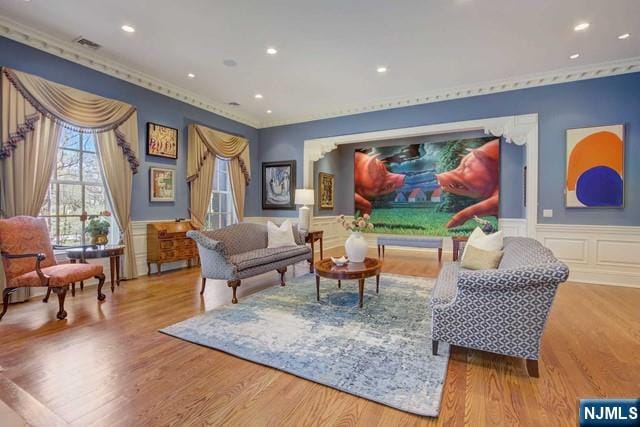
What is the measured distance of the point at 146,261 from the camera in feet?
16.5

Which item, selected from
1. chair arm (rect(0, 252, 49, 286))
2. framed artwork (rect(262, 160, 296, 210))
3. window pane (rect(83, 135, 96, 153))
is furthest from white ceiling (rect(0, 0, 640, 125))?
chair arm (rect(0, 252, 49, 286))

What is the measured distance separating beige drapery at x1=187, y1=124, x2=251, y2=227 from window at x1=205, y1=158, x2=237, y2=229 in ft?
0.48

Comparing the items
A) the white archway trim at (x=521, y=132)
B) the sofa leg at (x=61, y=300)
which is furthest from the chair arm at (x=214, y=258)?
the white archway trim at (x=521, y=132)

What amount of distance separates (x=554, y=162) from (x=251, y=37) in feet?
15.9

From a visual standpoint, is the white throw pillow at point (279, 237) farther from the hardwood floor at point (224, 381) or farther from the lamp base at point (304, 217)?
the hardwood floor at point (224, 381)

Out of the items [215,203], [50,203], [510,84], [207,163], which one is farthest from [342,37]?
[50,203]

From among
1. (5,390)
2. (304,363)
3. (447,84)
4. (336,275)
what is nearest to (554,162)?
(447,84)

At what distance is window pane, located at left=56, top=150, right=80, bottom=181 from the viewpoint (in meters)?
4.16

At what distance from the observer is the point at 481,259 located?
9.96ft

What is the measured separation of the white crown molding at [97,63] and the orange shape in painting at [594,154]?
627 cm

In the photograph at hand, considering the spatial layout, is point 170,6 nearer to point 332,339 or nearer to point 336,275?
point 336,275

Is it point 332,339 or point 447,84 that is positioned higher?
point 447,84

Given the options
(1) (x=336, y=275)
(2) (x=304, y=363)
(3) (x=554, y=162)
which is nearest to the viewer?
(2) (x=304, y=363)

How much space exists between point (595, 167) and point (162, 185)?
689 cm
